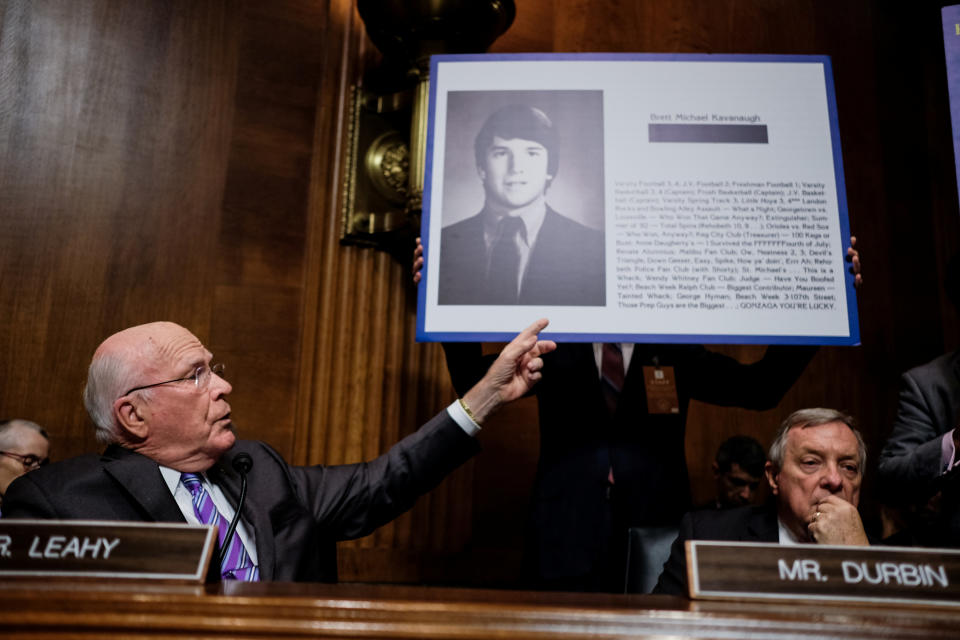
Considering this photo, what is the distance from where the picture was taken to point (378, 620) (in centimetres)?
94

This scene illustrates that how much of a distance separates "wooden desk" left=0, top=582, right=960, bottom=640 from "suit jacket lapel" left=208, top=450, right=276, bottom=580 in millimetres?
896

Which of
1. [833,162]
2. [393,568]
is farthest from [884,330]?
[393,568]

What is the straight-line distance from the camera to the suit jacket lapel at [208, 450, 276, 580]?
6.09 feet

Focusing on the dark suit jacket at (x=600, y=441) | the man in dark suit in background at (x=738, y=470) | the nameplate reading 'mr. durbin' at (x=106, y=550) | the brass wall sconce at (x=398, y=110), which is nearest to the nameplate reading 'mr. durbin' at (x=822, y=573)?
the nameplate reading 'mr. durbin' at (x=106, y=550)

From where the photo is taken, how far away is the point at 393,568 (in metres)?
3.28

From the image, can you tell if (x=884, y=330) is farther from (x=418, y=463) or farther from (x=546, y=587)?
(x=418, y=463)

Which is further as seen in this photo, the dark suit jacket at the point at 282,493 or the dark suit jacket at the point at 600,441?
the dark suit jacket at the point at 600,441

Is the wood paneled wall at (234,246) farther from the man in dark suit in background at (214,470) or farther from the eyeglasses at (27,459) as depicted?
the man in dark suit in background at (214,470)

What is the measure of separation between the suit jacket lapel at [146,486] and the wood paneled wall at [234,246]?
1338mm

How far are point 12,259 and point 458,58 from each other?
5.76 ft

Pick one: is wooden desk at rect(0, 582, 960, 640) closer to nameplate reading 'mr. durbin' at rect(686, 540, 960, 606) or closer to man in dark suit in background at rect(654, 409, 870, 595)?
nameplate reading 'mr. durbin' at rect(686, 540, 960, 606)

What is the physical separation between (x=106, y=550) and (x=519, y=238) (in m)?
1.45

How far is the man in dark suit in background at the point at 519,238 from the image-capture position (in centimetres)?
228

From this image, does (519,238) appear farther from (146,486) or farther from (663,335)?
(146,486)
